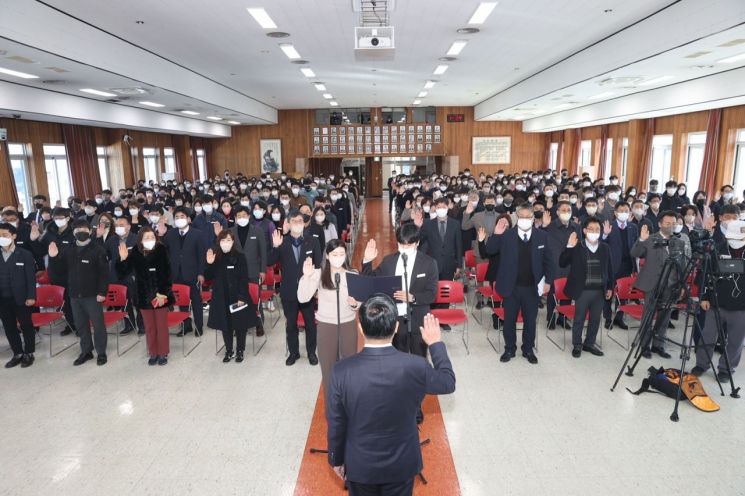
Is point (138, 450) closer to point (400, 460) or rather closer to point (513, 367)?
point (400, 460)

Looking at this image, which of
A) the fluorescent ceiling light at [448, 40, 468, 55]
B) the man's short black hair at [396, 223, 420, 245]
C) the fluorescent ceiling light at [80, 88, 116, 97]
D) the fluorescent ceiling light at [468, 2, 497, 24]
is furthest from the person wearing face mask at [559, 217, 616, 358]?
the fluorescent ceiling light at [80, 88, 116, 97]

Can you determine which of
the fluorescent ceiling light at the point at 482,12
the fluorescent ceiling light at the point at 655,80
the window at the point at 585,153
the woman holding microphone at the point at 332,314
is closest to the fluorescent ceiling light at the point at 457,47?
the fluorescent ceiling light at the point at 482,12

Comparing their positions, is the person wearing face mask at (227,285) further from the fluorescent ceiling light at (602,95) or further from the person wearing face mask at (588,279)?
the fluorescent ceiling light at (602,95)

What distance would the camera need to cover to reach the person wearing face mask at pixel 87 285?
6.21 m

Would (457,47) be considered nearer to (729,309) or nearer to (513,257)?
(513,257)

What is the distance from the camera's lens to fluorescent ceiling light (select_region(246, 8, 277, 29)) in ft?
26.6

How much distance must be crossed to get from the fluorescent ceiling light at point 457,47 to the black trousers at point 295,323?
7260mm

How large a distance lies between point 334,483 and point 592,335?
13.6 feet

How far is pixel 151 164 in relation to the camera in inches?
842

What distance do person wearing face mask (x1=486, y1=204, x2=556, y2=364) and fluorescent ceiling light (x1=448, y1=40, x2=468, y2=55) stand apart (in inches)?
237

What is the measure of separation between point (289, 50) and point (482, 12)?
15.3 feet

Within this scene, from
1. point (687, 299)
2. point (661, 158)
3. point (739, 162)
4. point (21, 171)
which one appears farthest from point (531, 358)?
point (21, 171)

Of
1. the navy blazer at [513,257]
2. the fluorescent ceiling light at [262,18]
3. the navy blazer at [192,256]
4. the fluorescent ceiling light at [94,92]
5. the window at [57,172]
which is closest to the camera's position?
the navy blazer at [513,257]

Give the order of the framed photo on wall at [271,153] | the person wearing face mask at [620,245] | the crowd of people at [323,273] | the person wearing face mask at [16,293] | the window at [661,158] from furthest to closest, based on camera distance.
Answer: the framed photo on wall at [271,153]
the window at [661,158]
the person wearing face mask at [620,245]
the person wearing face mask at [16,293]
the crowd of people at [323,273]
